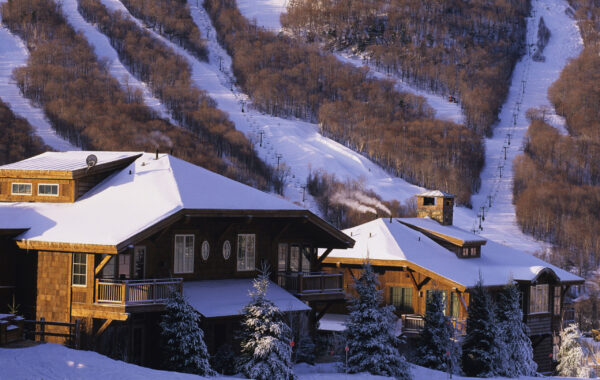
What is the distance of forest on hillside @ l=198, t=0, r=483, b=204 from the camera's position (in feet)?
395

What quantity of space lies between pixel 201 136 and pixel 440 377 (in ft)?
304

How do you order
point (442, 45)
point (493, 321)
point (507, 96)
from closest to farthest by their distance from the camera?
point (493, 321)
point (507, 96)
point (442, 45)

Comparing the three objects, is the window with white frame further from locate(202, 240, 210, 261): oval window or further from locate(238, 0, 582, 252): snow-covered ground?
locate(238, 0, 582, 252): snow-covered ground

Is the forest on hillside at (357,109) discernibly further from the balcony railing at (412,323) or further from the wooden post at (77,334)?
the wooden post at (77,334)

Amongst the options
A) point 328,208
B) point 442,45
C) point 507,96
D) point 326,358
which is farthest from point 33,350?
point 442,45

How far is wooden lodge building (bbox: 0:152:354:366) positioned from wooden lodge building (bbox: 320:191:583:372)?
481cm

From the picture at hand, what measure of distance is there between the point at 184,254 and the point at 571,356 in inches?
763

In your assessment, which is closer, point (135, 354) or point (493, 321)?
point (135, 354)

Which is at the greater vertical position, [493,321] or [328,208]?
[493,321]

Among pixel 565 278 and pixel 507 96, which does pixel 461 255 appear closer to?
pixel 565 278

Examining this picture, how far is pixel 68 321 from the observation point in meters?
26.1

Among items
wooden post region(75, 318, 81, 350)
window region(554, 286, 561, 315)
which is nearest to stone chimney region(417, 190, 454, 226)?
window region(554, 286, 561, 315)

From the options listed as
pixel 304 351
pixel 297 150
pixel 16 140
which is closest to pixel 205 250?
pixel 304 351

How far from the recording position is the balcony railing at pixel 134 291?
24719 mm
